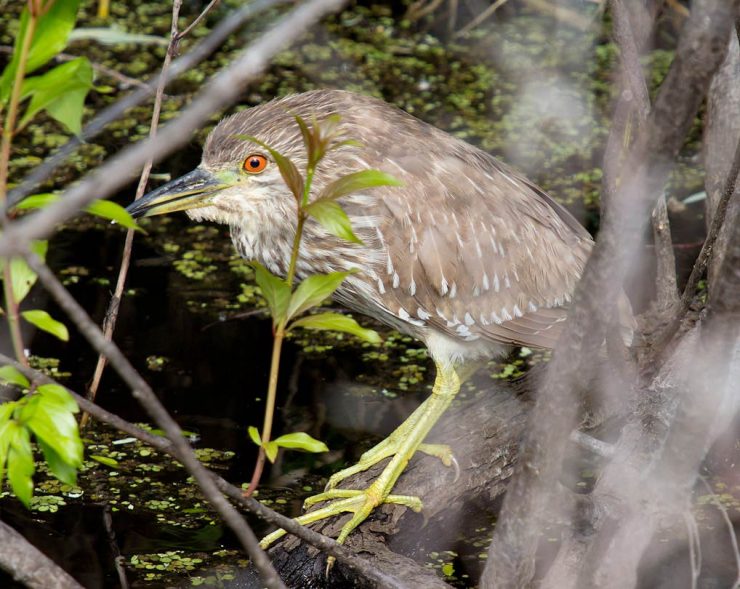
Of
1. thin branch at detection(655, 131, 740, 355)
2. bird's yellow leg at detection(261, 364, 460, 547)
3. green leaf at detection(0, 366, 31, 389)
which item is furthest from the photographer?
bird's yellow leg at detection(261, 364, 460, 547)

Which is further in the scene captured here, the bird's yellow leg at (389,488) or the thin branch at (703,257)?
the bird's yellow leg at (389,488)

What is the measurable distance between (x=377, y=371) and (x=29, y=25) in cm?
281

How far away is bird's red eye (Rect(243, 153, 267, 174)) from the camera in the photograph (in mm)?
3332

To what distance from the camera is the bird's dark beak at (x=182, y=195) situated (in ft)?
10.9

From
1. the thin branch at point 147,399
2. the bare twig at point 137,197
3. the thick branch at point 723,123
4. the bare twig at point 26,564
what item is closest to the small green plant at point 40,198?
the thin branch at point 147,399

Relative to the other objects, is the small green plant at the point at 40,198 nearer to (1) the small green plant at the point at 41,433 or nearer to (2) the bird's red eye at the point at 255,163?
(1) the small green plant at the point at 41,433

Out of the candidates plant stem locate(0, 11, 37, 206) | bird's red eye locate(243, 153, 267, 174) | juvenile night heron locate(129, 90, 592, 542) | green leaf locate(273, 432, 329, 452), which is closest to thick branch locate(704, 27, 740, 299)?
juvenile night heron locate(129, 90, 592, 542)

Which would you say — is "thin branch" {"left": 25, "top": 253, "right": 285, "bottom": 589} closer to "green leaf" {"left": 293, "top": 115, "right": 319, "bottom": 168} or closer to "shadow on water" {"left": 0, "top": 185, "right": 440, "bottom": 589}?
"green leaf" {"left": 293, "top": 115, "right": 319, "bottom": 168}

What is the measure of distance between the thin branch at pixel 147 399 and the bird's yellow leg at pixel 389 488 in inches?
41.8

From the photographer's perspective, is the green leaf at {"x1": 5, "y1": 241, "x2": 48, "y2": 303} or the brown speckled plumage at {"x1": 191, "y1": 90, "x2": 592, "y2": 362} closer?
the green leaf at {"x1": 5, "y1": 241, "x2": 48, "y2": 303}

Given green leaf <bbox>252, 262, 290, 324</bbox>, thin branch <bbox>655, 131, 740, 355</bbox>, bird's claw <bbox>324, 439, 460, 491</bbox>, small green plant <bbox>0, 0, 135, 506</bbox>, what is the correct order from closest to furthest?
small green plant <bbox>0, 0, 135, 506</bbox> → green leaf <bbox>252, 262, 290, 324</bbox> → thin branch <bbox>655, 131, 740, 355</bbox> → bird's claw <bbox>324, 439, 460, 491</bbox>

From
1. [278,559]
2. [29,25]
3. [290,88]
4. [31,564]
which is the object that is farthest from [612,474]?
[290,88]

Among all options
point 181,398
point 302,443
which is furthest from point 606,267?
point 181,398

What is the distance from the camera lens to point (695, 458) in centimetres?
194
